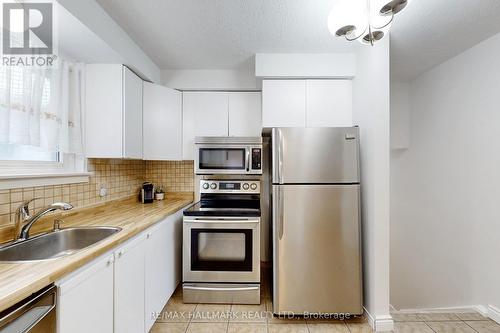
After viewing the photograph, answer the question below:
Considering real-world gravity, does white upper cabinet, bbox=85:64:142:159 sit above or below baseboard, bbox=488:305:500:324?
above

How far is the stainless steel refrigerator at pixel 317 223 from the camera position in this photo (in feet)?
6.18

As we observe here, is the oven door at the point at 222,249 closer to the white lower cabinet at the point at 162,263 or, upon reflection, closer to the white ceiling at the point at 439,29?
the white lower cabinet at the point at 162,263

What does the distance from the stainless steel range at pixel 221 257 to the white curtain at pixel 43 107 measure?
1.11m

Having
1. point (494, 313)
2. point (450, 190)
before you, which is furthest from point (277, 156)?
point (494, 313)

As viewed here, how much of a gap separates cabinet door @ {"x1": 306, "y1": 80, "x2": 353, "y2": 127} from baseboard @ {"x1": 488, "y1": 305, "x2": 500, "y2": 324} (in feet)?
6.19

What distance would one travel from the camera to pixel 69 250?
1.45 m

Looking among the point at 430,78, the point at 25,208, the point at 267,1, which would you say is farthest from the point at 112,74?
the point at 430,78

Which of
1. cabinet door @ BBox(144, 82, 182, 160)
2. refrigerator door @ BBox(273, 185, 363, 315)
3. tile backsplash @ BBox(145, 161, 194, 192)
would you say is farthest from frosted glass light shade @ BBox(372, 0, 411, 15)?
tile backsplash @ BBox(145, 161, 194, 192)

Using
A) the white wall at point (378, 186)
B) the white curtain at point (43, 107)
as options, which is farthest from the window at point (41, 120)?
the white wall at point (378, 186)

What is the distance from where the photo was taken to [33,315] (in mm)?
807

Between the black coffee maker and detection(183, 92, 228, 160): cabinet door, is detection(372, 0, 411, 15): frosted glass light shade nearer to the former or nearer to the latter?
detection(183, 92, 228, 160): cabinet door

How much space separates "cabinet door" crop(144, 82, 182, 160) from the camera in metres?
2.40

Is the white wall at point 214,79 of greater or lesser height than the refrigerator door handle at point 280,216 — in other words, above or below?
above

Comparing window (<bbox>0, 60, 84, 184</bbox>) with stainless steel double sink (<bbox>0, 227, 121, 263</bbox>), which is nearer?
stainless steel double sink (<bbox>0, 227, 121, 263</bbox>)
